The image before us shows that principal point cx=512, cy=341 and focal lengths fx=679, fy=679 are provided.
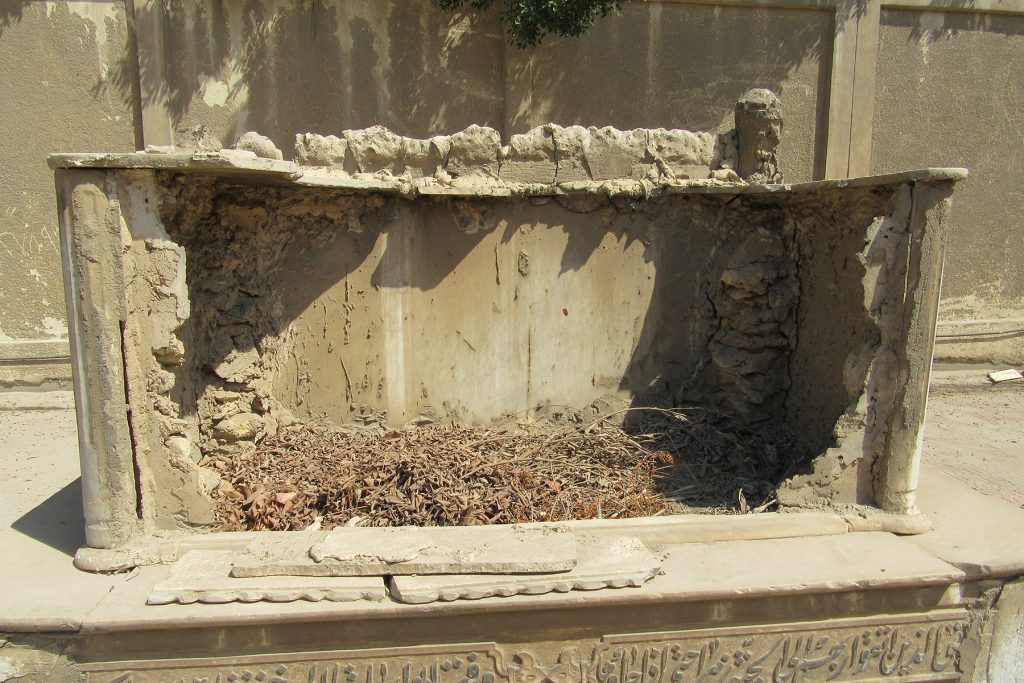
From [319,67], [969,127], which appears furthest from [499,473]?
[969,127]

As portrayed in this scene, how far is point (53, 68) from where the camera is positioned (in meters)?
6.57

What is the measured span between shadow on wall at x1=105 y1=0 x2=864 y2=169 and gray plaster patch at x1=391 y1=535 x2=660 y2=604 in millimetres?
5518

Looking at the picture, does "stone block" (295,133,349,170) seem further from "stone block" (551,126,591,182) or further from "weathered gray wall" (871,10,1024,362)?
"weathered gray wall" (871,10,1024,362)

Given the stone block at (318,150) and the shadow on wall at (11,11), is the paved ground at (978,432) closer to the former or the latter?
the stone block at (318,150)

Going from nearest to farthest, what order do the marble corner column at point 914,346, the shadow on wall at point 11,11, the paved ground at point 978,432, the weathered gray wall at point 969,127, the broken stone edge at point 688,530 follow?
1. the broken stone edge at point 688,530
2. the marble corner column at point 914,346
3. the paved ground at point 978,432
4. the shadow on wall at point 11,11
5. the weathered gray wall at point 969,127

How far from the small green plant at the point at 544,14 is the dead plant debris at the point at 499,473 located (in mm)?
4257

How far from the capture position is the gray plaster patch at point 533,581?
2535 mm

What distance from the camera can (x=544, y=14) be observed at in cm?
666

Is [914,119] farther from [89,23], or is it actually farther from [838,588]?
[89,23]

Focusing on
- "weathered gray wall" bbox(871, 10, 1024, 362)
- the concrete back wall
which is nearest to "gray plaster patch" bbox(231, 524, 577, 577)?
the concrete back wall

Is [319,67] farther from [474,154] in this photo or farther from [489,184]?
[489,184]

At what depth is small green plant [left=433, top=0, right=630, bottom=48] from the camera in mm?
6562

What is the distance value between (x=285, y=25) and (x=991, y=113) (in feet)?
24.3

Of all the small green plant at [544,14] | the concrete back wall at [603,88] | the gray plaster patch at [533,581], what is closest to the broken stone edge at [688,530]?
the gray plaster patch at [533,581]
